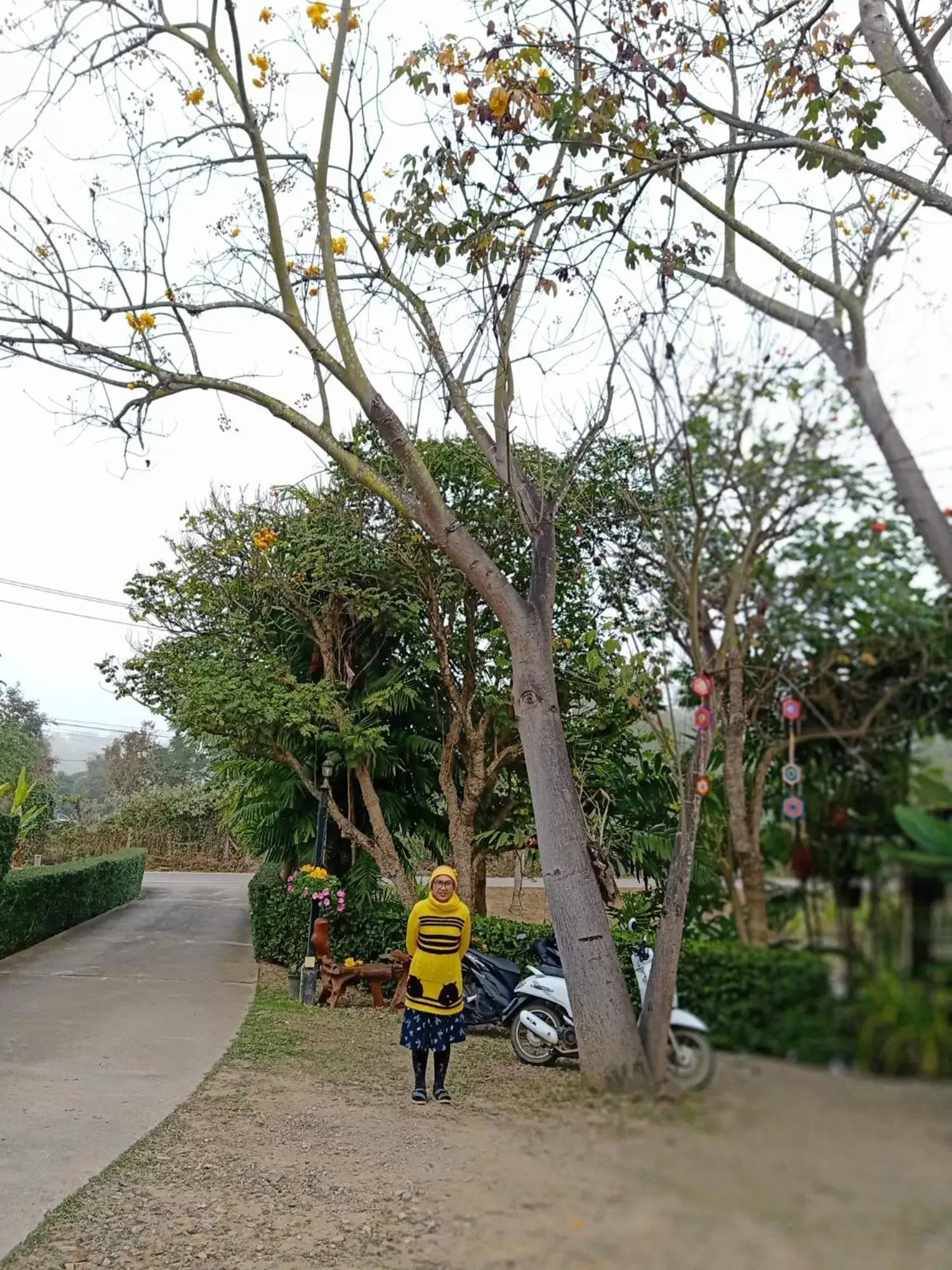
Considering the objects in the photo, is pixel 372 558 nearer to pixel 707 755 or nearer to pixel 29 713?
pixel 707 755

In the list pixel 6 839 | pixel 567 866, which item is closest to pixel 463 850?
pixel 6 839

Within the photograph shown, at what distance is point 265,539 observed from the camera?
399 inches

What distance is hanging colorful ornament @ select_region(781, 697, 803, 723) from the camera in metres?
1.51

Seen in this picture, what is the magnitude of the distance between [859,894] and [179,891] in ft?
102

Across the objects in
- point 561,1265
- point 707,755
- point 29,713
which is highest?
point 29,713

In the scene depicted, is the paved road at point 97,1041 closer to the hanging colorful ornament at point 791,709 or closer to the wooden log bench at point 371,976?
the wooden log bench at point 371,976

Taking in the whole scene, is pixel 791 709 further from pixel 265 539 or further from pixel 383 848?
pixel 383 848

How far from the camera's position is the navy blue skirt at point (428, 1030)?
539cm

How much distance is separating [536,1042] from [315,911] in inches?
215

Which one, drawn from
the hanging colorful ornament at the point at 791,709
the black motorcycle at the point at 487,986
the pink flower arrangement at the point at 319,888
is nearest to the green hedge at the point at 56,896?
the pink flower arrangement at the point at 319,888

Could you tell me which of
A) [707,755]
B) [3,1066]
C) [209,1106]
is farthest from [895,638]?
[3,1066]

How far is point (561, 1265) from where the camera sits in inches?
55.2

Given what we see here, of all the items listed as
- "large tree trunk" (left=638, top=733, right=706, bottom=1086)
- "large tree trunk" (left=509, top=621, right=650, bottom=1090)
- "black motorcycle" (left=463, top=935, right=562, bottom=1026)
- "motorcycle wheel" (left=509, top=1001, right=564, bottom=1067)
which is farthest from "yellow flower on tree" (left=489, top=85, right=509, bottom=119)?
"black motorcycle" (left=463, top=935, right=562, bottom=1026)

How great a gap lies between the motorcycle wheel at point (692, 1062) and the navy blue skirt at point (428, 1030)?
160 inches
